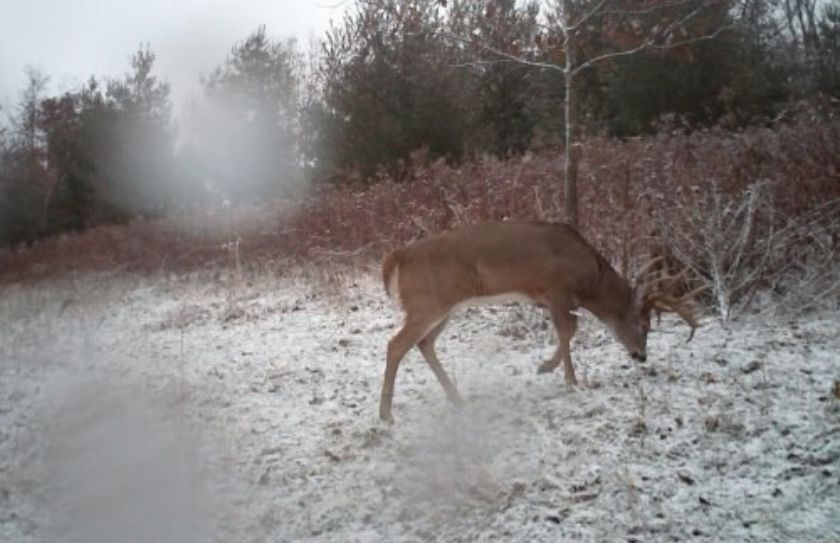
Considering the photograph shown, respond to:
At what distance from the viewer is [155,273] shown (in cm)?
1473

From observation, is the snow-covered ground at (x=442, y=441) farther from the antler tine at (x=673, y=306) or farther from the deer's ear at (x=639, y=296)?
the deer's ear at (x=639, y=296)

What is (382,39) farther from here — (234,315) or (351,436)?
(351,436)

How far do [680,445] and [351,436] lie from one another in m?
2.19

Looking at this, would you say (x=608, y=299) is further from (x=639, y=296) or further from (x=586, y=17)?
(x=586, y=17)

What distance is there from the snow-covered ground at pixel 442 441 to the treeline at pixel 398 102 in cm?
307

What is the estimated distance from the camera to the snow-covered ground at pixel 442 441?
3.93 m

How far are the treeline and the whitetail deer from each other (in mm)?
2528

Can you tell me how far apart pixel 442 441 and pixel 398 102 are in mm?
15414

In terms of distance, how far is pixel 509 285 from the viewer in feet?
18.5

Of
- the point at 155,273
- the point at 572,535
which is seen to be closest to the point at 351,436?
the point at 572,535

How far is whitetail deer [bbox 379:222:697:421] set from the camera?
553 centimetres

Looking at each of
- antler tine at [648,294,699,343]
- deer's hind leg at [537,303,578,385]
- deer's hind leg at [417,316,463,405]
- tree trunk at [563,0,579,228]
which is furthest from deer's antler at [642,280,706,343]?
tree trunk at [563,0,579,228]

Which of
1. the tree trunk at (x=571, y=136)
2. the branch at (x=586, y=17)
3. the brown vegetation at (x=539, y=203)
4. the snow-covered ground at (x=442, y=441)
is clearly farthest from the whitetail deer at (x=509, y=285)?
the branch at (x=586, y=17)

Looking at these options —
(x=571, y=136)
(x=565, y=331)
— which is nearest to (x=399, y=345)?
(x=565, y=331)
